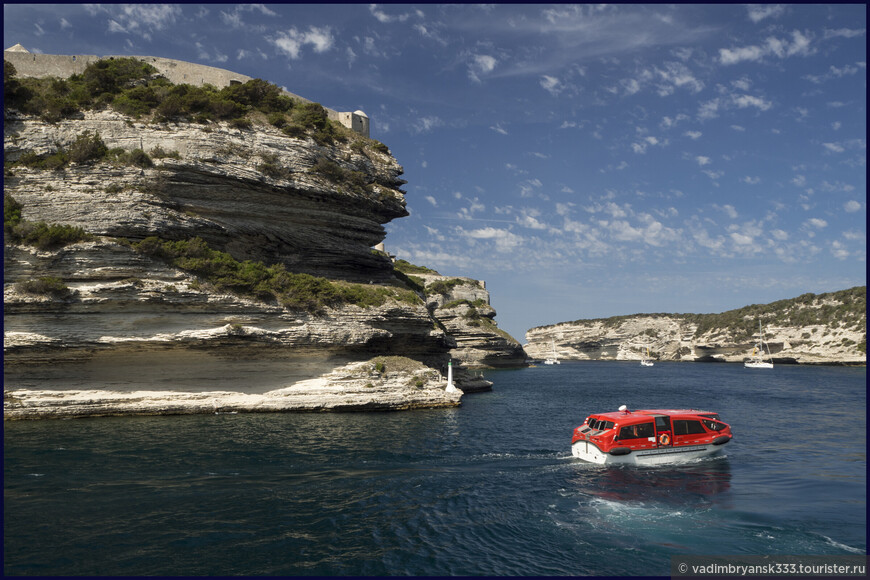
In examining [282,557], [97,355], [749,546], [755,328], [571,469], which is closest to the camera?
[282,557]

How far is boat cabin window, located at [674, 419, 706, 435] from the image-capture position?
95.6 feet

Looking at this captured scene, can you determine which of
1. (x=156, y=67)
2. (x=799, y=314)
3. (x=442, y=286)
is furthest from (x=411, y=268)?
(x=799, y=314)

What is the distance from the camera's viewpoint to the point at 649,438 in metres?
28.3

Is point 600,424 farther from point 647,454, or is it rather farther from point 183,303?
point 183,303

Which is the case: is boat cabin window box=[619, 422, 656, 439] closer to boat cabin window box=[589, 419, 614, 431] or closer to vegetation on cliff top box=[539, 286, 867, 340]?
boat cabin window box=[589, 419, 614, 431]

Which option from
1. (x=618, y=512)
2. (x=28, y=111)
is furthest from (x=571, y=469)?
(x=28, y=111)

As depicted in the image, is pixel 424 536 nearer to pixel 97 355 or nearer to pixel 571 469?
pixel 571 469

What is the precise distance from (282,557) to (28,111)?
4949 centimetres

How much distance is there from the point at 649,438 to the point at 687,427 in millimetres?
2864

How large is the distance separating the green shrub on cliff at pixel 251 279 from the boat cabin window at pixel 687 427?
30.1m

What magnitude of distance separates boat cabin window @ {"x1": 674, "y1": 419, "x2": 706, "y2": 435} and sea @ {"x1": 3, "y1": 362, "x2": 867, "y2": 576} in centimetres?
172

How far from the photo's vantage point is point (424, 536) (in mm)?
18359

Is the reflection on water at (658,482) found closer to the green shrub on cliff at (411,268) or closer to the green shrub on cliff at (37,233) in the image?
the green shrub on cliff at (37,233)

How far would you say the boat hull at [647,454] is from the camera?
28062mm
